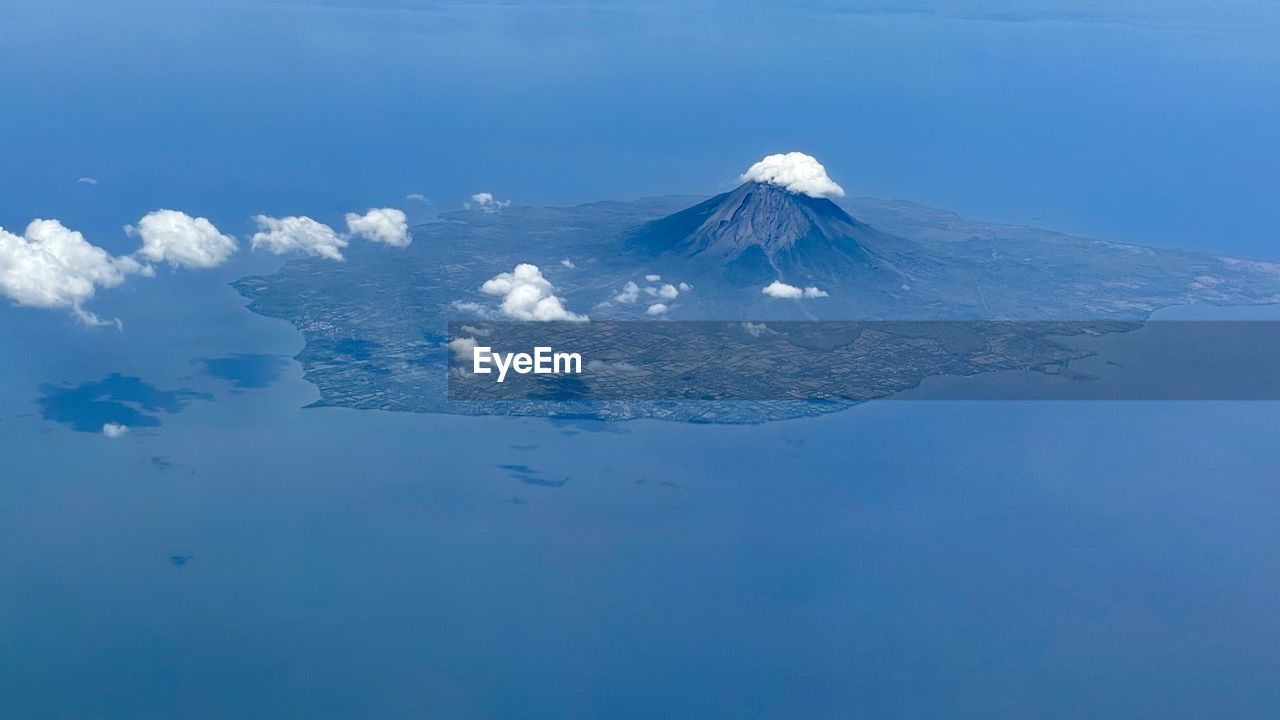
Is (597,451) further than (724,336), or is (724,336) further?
Answer: (724,336)

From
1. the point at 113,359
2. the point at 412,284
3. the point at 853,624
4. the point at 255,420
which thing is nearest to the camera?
the point at 853,624

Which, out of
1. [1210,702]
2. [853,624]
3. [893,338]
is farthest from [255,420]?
[1210,702]

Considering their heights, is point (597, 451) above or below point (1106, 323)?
below

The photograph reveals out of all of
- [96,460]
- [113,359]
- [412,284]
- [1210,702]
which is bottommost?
[1210,702]

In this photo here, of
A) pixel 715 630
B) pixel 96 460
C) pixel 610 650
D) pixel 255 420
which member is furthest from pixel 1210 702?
pixel 96 460

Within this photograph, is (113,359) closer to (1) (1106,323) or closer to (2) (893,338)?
(2) (893,338)

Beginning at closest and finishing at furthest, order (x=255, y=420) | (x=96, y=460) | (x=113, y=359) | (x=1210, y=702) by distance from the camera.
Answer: (x=1210, y=702) → (x=96, y=460) → (x=255, y=420) → (x=113, y=359)
